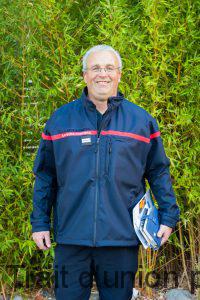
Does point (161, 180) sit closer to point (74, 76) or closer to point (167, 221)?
point (167, 221)

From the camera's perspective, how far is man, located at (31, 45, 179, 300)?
2.12m

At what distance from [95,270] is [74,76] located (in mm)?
1422

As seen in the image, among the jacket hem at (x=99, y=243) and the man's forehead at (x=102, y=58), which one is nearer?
the jacket hem at (x=99, y=243)

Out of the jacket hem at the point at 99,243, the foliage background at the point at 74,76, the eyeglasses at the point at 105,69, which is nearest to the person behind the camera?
the jacket hem at the point at 99,243

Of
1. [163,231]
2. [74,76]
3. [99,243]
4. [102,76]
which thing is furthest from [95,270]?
[74,76]

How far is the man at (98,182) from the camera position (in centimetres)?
212

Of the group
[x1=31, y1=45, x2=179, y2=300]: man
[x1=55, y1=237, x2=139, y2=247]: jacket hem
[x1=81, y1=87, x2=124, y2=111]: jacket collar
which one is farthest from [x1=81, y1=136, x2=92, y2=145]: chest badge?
[x1=55, y1=237, x2=139, y2=247]: jacket hem

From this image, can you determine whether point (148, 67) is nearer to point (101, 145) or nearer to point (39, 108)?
point (39, 108)

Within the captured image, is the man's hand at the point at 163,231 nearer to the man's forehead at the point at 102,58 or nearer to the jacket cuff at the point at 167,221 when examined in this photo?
the jacket cuff at the point at 167,221

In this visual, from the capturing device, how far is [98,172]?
6.96 ft

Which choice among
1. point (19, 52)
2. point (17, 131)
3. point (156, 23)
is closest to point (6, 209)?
point (17, 131)

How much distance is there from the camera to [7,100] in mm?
3436

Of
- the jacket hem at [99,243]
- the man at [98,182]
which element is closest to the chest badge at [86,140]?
the man at [98,182]

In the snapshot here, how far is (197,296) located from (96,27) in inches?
81.0
